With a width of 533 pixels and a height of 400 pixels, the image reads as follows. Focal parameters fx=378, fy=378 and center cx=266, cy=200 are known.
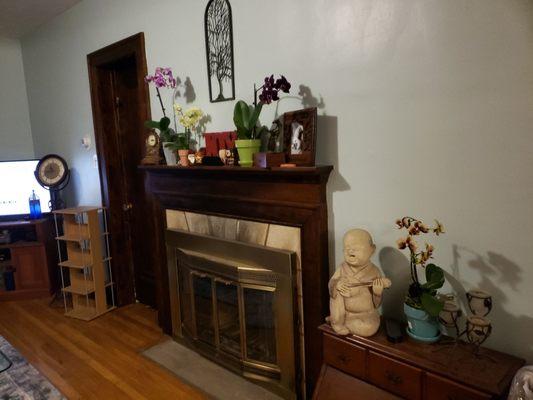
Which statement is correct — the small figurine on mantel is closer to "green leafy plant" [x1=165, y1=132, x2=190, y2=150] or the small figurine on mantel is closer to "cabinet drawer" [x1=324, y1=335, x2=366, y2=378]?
"cabinet drawer" [x1=324, y1=335, x2=366, y2=378]

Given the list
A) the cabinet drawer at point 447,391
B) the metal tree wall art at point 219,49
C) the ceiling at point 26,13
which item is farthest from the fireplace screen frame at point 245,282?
the ceiling at point 26,13

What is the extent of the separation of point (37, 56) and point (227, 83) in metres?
2.66

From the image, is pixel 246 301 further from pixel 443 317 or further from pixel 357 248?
pixel 443 317

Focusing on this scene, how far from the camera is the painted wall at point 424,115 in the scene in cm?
127

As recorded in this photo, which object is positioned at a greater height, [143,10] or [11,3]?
[11,3]

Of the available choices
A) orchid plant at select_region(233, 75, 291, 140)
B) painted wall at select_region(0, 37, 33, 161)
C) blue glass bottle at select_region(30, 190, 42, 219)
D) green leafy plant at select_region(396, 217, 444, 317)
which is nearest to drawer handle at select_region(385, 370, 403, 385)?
green leafy plant at select_region(396, 217, 444, 317)

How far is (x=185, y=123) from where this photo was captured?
7.38 feet

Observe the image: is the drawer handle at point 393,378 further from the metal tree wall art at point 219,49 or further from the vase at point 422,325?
the metal tree wall art at point 219,49

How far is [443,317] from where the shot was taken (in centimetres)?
142

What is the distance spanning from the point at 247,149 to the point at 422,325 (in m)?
1.12

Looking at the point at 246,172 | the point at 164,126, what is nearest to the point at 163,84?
the point at 164,126

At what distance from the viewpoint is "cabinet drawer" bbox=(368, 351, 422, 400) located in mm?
1370

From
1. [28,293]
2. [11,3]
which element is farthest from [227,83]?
[28,293]

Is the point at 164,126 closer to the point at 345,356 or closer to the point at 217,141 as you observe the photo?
the point at 217,141
